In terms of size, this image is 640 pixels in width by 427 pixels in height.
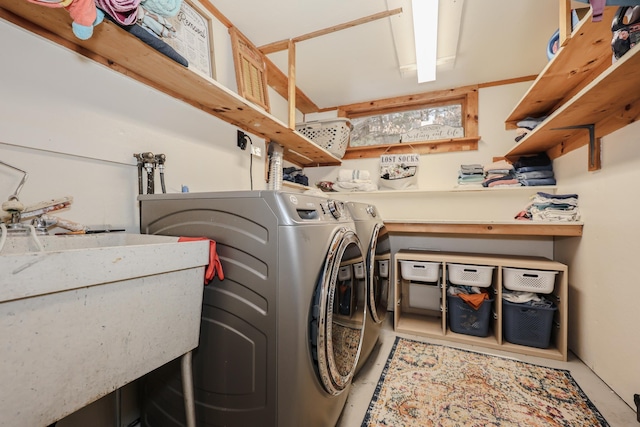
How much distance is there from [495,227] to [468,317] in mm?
734

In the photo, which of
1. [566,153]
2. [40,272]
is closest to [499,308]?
[566,153]

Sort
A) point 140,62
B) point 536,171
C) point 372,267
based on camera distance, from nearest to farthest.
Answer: point 140,62, point 372,267, point 536,171

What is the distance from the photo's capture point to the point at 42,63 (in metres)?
1.00

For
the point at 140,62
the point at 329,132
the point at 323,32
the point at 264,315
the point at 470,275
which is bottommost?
the point at 470,275

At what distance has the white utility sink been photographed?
51 centimetres

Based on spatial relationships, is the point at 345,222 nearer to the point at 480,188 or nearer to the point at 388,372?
the point at 388,372

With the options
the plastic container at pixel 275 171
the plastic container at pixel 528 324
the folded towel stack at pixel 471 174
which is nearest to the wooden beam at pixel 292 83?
the plastic container at pixel 275 171

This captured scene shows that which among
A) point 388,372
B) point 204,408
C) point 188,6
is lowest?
point 388,372

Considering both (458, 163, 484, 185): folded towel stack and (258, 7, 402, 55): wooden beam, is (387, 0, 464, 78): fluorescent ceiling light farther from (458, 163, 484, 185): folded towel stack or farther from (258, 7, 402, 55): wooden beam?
(458, 163, 484, 185): folded towel stack

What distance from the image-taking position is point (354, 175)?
9.57 ft

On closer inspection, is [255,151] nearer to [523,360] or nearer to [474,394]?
[474,394]

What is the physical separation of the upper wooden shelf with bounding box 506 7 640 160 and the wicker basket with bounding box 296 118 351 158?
1.47 meters

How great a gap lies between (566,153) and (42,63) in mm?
3046

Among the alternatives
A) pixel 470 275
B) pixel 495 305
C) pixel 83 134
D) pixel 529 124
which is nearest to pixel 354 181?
pixel 470 275
